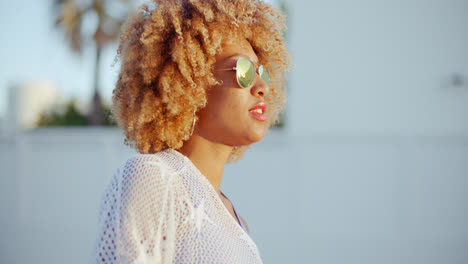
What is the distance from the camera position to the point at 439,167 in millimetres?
6918

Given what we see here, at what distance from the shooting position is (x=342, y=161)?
23.8 feet

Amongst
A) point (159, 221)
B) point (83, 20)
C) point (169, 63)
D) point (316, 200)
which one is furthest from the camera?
point (83, 20)

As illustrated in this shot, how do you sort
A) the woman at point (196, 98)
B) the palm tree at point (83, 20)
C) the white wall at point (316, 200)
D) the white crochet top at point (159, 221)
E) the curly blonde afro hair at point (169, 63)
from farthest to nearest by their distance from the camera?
1. the palm tree at point (83, 20)
2. the white wall at point (316, 200)
3. the curly blonde afro hair at point (169, 63)
4. the woman at point (196, 98)
5. the white crochet top at point (159, 221)

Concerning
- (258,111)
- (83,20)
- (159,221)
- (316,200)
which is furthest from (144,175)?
(83,20)

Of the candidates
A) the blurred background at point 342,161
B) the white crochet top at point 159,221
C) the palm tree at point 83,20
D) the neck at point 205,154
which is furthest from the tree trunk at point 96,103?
the white crochet top at point 159,221

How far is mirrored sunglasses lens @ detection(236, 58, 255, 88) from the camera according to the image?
5.01 ft

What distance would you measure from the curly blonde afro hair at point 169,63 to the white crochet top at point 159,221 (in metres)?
0.20

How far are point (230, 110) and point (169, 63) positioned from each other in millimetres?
265

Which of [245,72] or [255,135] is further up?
[245,72]

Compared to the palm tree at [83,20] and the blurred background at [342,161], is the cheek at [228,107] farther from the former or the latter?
the palm tree at [83,20]

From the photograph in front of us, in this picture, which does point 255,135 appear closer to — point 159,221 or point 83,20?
point 159,221

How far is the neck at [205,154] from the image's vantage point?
158 centimetres

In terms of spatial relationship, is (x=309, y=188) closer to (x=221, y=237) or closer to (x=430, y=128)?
(x=430, y=128)

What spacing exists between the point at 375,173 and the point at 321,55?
2641mm
